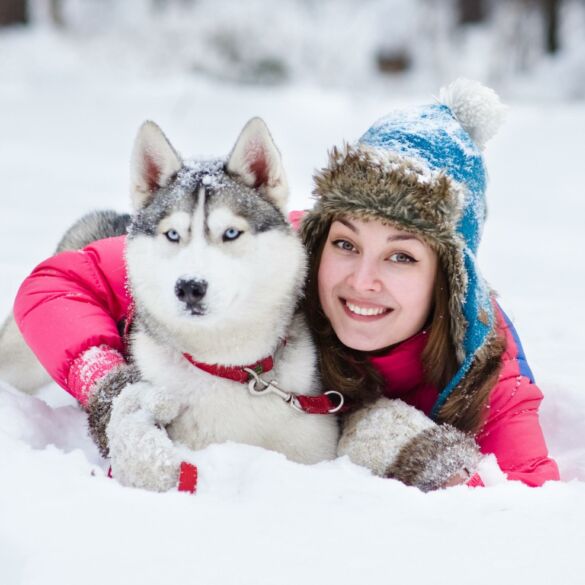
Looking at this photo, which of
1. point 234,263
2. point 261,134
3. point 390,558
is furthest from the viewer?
point 261,134

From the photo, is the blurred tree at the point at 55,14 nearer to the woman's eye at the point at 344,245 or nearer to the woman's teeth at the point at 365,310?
the woman's eye at the point at 344,245

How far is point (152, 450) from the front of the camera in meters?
1.77

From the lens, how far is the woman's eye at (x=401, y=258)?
2139mm

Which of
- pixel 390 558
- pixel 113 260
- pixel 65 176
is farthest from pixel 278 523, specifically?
pixel 65 176

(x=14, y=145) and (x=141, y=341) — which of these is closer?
(x=141, y=341)

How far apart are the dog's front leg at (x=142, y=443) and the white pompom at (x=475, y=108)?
55.1 inches

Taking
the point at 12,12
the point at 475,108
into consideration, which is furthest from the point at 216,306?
the point at 12,12

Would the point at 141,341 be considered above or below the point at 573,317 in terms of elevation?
above

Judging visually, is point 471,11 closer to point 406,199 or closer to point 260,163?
point 260,163

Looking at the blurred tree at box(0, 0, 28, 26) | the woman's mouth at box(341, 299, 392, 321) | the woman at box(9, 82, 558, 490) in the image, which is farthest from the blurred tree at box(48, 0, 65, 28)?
the woman's mouth at box(341, 299, 392, 321)

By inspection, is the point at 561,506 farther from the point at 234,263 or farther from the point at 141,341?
the point at 141,341

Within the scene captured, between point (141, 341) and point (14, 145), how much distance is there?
6.15 m

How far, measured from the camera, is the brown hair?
86.6 inches

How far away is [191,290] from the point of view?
1.80m
